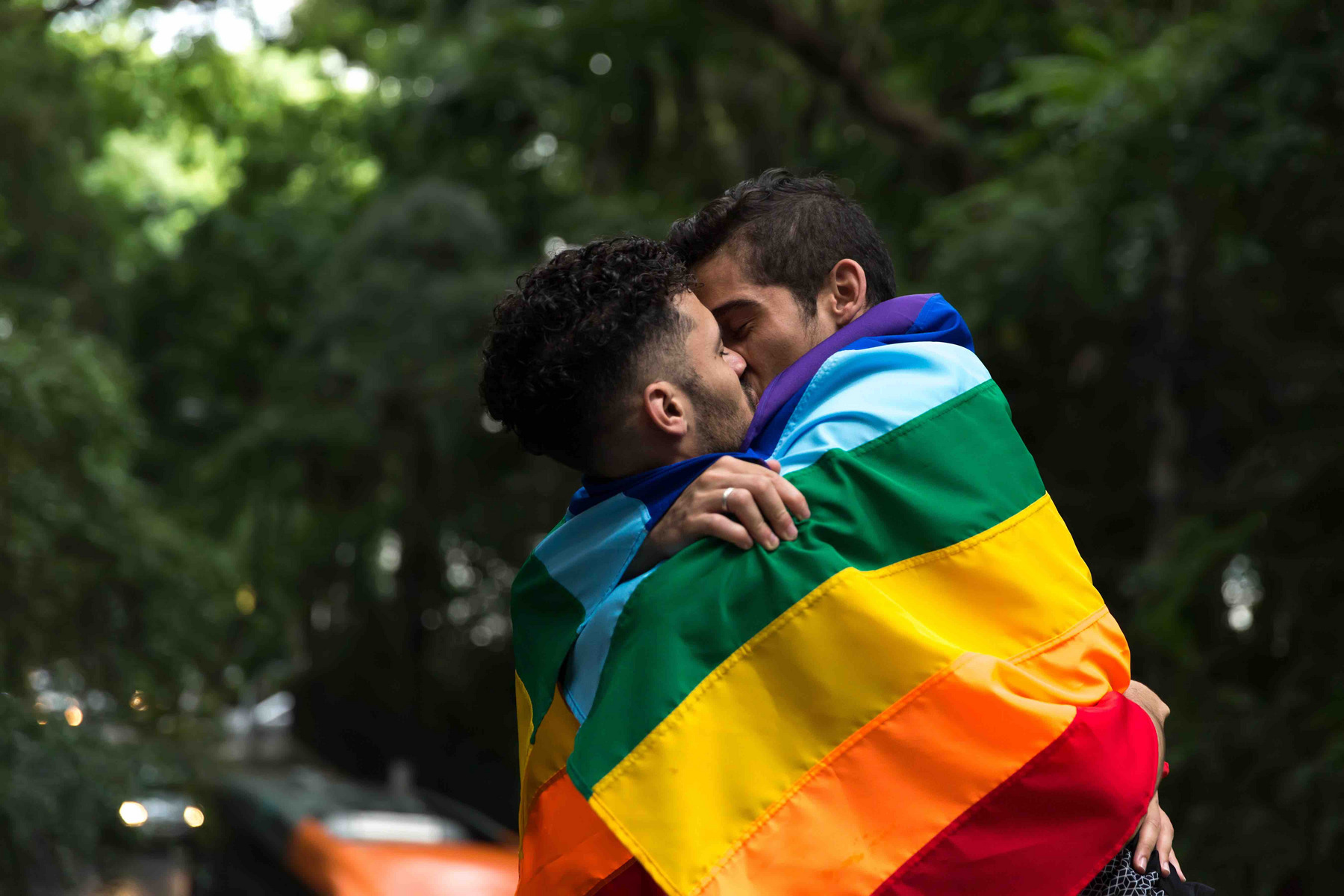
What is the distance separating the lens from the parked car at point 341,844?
6.59 metres

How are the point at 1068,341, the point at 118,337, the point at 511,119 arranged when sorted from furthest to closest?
the point at 118,337 < the point at 511,119 < the point at 1068,341

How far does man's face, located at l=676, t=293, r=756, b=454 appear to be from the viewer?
6.06 ft

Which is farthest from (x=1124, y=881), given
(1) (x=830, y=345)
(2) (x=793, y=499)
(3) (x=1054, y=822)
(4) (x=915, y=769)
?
(1) (x=830, y=345)

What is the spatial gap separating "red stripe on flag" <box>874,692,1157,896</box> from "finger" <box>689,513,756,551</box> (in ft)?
1.18

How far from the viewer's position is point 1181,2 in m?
7.78

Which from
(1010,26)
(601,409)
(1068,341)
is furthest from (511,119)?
(601,409)

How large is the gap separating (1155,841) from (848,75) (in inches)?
307

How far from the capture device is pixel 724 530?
1.64 meters

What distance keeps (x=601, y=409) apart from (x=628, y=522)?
16 cm

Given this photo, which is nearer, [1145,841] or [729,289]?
[1145,841]

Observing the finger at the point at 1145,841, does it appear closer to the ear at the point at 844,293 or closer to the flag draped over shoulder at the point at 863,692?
the flag draped over shoulder at the point at 863,692

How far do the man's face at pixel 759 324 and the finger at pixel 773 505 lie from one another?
0.41 m

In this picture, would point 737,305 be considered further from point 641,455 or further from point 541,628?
point 541,628

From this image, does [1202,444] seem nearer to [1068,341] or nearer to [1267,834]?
[1068,341]
